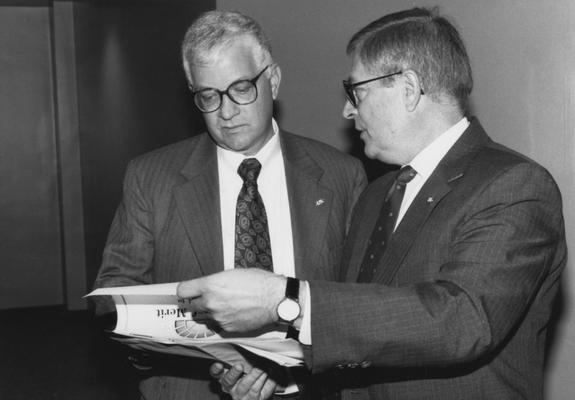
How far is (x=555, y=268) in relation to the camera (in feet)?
5.78

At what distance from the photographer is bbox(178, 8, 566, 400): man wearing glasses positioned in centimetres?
153

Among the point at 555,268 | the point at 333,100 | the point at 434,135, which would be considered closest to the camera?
the point at 555,268

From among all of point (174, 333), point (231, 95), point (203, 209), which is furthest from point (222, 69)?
point (174, 333)

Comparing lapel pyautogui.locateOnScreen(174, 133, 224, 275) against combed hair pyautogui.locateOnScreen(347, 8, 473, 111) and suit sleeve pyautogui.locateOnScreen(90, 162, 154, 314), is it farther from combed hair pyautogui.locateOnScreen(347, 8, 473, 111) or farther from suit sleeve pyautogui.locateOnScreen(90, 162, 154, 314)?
combed hair pyautogui.locateOnScreen(347, 8, 473, 111)

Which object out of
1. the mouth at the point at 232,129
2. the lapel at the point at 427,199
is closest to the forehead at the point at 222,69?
the mouth at the point at 232,129

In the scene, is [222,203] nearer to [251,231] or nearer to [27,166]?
[251,231]

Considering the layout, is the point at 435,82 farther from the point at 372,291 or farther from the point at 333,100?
the point at 333,100

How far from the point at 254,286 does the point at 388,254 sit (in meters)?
0.43

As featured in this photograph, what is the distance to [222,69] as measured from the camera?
224 centimetres

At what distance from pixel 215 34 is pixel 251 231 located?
2.03 feet

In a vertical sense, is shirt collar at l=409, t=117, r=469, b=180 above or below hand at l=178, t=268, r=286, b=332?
above

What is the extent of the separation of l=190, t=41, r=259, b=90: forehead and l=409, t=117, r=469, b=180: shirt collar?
2.20 ft

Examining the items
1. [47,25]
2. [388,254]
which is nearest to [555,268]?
[388,254]

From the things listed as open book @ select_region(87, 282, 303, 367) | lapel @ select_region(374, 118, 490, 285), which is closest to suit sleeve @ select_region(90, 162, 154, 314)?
open book @ select_region(87, 282, 303, 367)
